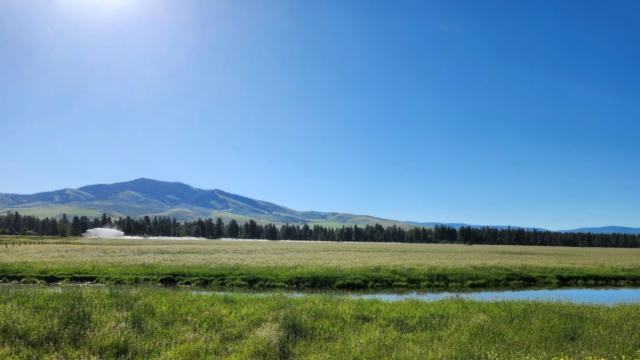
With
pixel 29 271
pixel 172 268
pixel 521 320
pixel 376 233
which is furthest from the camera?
pixel 376 233

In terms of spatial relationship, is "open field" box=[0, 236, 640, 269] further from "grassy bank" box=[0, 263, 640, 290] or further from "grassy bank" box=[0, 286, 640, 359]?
"grassy bank" box=[0, 286, 640, 359]

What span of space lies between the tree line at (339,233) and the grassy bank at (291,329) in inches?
5908

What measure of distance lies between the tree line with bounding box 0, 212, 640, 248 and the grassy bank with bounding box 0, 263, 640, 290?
122958mm

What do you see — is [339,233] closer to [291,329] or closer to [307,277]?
[307,277]

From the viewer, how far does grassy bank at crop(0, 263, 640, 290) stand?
3050 cm

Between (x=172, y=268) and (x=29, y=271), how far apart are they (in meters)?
12.2

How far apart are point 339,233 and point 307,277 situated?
151 m

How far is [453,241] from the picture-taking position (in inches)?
6368

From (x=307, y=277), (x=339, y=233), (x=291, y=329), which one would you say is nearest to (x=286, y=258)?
(x=307, y=277)

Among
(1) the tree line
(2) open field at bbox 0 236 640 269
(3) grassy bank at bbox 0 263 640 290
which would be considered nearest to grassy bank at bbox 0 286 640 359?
(3) grassy bank at bbox 0 263 640 290

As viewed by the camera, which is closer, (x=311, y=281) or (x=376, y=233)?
(x=311, y=281)

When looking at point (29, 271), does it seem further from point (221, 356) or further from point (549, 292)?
point (549, 292)

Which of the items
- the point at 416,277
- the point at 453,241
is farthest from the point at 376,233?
the point at 416,277

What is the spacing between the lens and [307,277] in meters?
31.5
